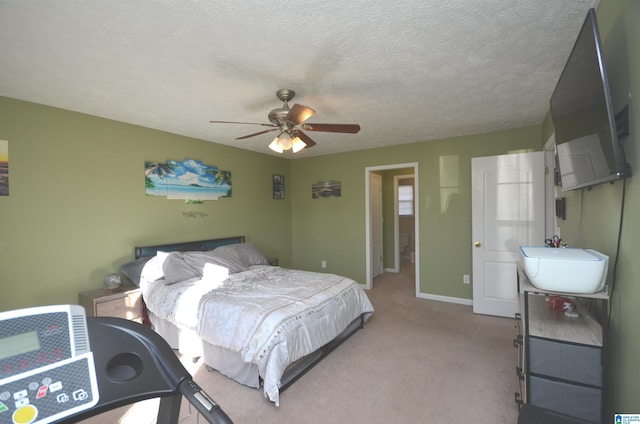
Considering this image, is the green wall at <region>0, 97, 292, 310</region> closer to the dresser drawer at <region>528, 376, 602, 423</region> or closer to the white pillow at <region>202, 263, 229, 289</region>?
the white pillow at <region>202, 263, 229, 289</region>

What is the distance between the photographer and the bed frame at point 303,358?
2520 millimetres

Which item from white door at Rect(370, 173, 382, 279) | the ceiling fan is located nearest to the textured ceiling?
the ceiling fan

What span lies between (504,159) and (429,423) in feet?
10.3

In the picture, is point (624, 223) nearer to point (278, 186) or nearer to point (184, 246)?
point (184, 246)

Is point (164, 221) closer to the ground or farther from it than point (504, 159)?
closer to the ground

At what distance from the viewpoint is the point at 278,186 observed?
5641 millimetres

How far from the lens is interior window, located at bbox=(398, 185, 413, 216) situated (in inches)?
311

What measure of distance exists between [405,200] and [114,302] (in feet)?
22.1

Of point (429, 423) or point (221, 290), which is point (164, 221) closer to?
point (221, 290)

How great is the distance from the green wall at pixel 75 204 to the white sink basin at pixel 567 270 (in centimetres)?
382

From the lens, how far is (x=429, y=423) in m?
1.98

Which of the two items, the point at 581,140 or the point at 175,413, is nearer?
the point at 175,413

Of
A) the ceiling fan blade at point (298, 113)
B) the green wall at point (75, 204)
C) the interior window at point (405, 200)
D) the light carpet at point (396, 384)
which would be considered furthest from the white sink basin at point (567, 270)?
the interior window at point (405, 200)

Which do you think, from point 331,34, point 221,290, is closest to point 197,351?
point 221,290
